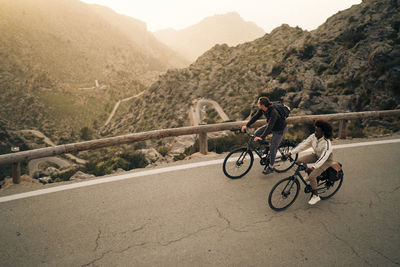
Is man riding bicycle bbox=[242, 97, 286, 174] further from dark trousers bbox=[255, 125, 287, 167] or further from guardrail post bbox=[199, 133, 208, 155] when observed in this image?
guardrail post bbox=[199, 133, 208, 155]

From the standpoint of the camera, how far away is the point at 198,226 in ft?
12.1

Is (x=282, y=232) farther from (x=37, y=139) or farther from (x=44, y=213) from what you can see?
(x=37, y=139)

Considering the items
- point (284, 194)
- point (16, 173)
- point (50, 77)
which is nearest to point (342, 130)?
point (284, 194)

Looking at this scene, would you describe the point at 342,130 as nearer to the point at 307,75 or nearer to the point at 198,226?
the point at 198,226

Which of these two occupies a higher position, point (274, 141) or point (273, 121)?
point (273, 121)

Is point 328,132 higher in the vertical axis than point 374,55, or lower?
lower

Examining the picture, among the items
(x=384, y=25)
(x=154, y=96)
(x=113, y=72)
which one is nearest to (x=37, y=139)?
(x=154, y=96)

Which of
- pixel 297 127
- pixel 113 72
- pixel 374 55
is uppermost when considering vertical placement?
pixel 113 72

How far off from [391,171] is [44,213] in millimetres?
7313

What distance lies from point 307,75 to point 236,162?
29.9m

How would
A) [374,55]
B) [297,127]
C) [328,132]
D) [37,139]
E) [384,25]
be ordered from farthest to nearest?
[37,139] < [384,25] < [374,55] < [297,127] < [328,132]

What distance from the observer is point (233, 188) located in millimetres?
4809

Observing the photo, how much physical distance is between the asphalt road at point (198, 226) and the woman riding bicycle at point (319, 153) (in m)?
0.50

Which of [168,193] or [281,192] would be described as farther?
[168,193]
